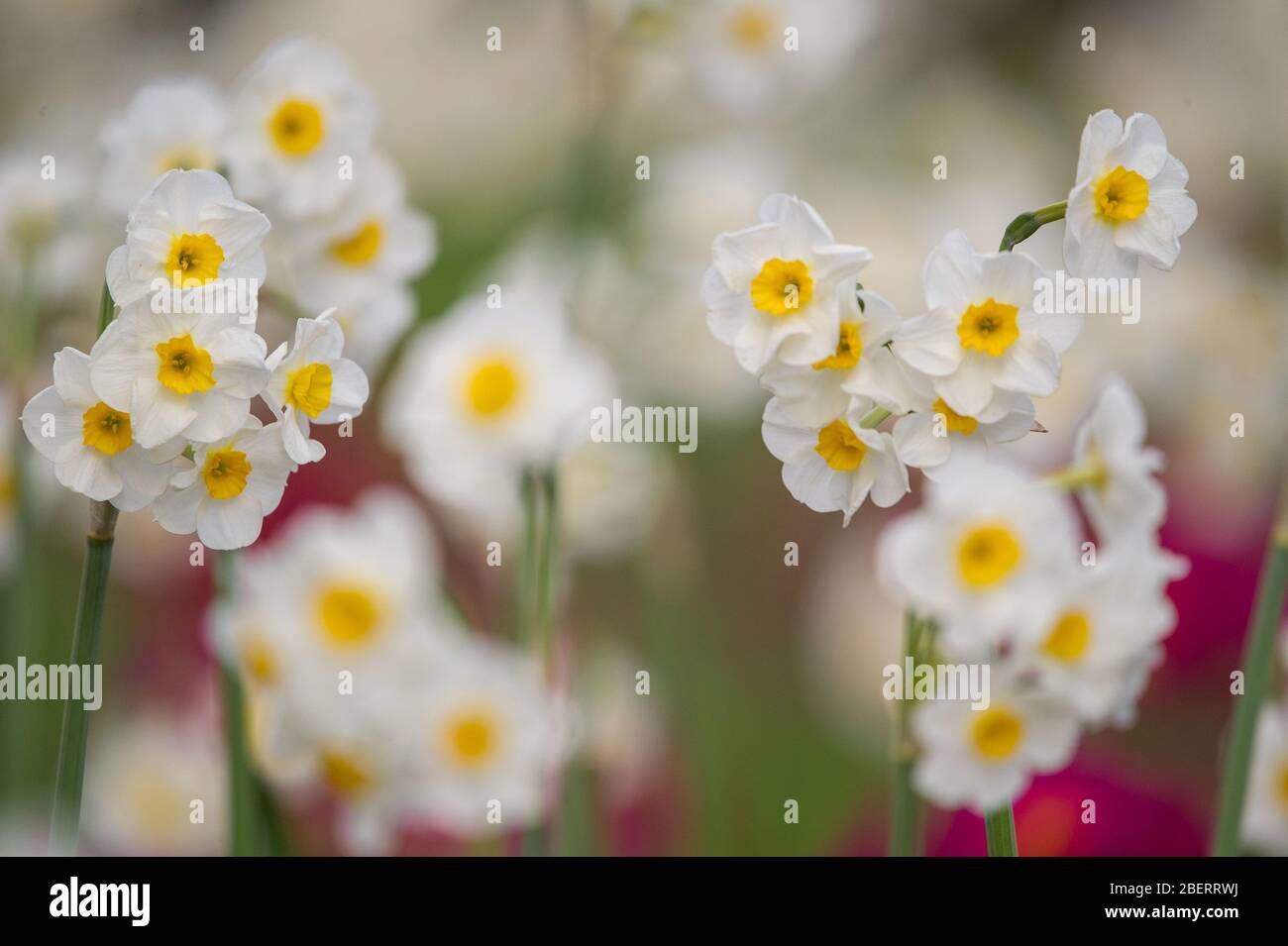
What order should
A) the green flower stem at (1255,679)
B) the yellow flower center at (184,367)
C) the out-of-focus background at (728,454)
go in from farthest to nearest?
the out-of-focus background at (728,454), the green flower stem at (1255,679), the yellow flower center at (184,367)

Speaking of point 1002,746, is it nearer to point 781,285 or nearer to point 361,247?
point 781,285

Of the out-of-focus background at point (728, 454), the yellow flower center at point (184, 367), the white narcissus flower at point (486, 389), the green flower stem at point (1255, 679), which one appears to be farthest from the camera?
the out-of-focus background at point (728, 454)

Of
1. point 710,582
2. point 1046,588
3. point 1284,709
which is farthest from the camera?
point 710,582

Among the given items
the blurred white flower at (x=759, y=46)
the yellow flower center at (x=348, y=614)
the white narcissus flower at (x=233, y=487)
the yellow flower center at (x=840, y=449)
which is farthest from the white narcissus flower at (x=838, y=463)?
the blurred white flower at (x=759, y=46)

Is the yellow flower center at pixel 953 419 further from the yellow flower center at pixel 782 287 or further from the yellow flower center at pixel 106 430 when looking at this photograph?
the yellow flower center at pixel 106 430

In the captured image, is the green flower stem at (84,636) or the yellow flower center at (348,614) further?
the yellow flower center at (348,614)
